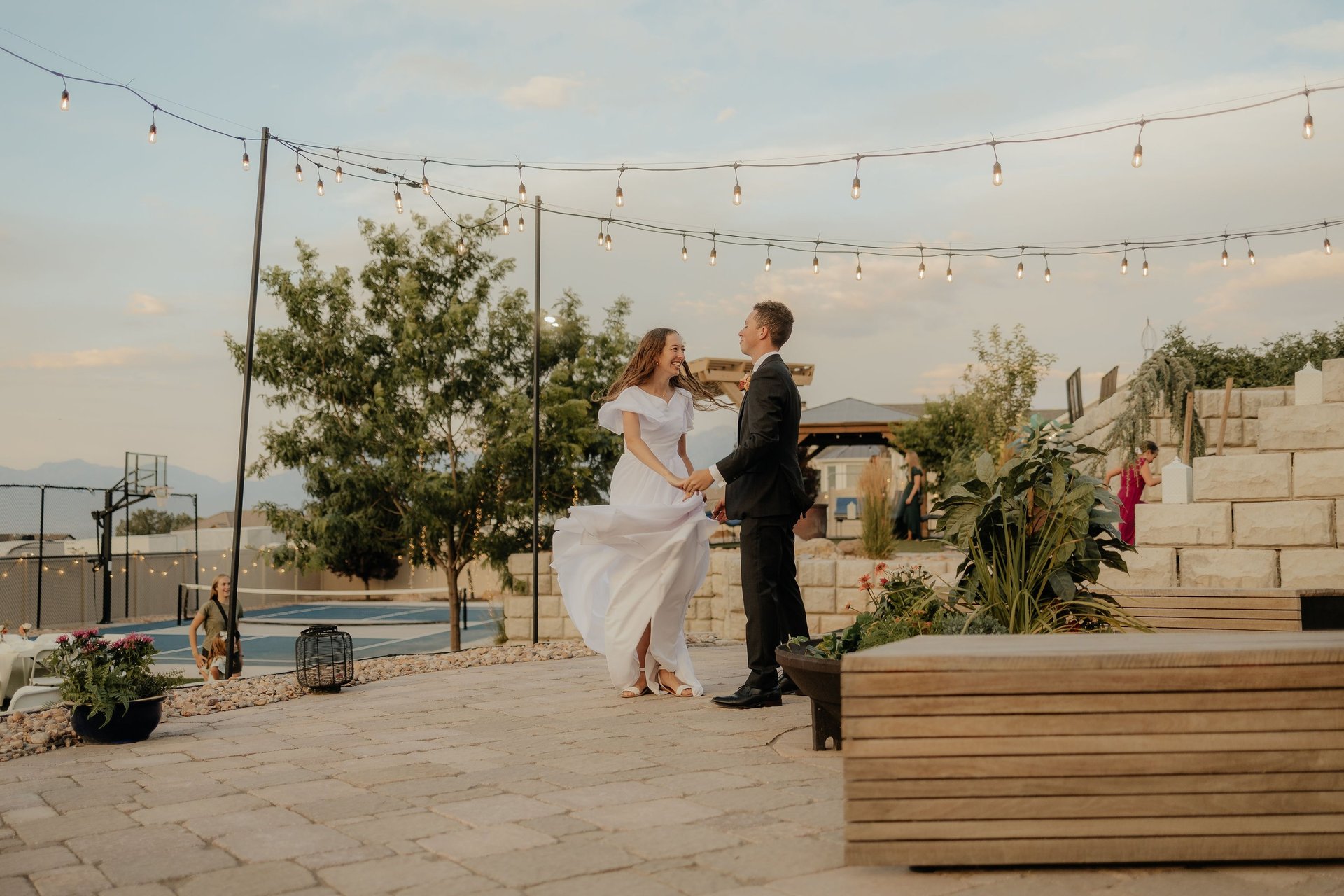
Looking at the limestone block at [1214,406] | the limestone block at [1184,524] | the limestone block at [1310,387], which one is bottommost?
the limestone block at [1184,524]

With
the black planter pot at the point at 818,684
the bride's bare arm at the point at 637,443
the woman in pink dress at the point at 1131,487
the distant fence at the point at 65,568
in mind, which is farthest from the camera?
the distant fence at the point at 65,568

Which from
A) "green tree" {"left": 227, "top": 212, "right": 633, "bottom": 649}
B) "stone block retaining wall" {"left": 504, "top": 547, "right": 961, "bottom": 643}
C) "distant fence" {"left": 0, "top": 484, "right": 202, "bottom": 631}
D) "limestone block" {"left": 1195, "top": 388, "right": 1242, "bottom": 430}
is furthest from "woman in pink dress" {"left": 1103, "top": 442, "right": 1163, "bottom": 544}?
"distant fence" {"left": 0, "top": 484, "right": 202, "bottom": 631}

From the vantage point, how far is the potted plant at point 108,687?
15.6 ft

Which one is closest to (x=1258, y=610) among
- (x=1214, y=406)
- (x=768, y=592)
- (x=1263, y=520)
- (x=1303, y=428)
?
(x=768, y=592)

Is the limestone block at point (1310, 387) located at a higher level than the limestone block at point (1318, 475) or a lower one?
higher

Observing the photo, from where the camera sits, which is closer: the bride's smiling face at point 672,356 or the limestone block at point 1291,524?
the bride's smiling face at point 672,356

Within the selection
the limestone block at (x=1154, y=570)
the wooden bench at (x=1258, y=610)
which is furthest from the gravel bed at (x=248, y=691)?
the wooden bench at (x=1258, y=610)

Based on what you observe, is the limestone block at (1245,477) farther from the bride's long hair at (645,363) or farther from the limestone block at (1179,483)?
the bride's long hair at (645,363)

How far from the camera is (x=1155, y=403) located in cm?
1187

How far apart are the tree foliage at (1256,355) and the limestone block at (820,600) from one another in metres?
18.3

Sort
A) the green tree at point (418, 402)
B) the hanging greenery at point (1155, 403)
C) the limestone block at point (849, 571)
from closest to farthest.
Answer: the limestone block at point (849, 571) → the hanging greenery at point (1155, 403) → the green tree at point (418, 402)

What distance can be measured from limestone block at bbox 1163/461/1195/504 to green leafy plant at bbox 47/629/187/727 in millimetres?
6854

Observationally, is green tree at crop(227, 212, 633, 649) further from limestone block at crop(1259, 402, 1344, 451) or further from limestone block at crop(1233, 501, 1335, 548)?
limestone block at crop(1233, 501, 1335, 548)

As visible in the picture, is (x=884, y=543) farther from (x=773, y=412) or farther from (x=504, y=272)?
(x=504, y=272)
